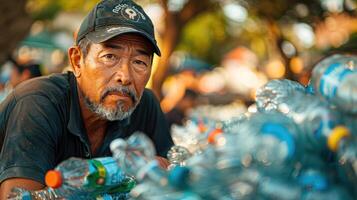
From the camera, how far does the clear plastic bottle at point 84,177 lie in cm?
218

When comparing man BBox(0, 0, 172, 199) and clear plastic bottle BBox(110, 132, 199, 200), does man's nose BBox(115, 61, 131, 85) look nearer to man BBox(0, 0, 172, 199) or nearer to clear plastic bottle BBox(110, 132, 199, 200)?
man BBox(0, 0, 172, 199)

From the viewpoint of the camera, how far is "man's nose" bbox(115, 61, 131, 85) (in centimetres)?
290

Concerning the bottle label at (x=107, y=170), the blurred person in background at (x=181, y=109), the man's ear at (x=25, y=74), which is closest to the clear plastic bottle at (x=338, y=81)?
the bottle label at (x=107, y=170)

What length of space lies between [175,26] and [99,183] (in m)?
8.79

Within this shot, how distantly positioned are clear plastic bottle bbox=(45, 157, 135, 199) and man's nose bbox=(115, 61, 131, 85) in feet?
2.08

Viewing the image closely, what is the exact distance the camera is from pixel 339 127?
1.82m

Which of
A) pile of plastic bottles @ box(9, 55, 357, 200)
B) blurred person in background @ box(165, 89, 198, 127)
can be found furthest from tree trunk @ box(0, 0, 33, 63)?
pile of plastic bottles @ box(9, 55, 357, 200)

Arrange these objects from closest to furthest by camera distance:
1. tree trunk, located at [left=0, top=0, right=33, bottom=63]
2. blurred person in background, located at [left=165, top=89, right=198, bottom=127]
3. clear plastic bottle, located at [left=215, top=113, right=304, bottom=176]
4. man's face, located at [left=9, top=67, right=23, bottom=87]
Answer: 1. clear plastic bottle, located at [left=215, top=113, right=304, bottom=176]
2. tree trunk, located at [left=0, top=0, right=33, bottom=63]
3. man's face, located at [left=9, top=67, right=23, bottom=87]
4. blurred person in background, located at [left=165, top=89, right=198, bottom=127]

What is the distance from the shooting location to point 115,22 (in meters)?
2.97

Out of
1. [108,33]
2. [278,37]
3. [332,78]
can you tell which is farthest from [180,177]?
[278,37]

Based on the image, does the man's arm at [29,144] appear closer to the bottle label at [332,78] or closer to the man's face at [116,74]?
the man's face at [116,74]

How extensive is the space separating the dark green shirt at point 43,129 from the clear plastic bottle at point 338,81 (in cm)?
120

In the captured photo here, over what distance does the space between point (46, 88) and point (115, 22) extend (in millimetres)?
424

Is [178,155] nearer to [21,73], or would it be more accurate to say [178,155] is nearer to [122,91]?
[122,91]
